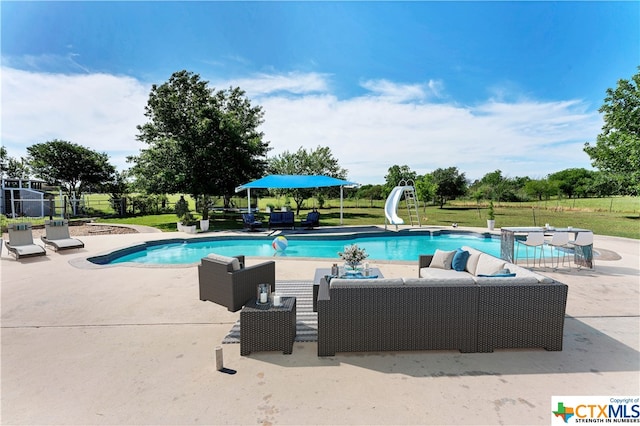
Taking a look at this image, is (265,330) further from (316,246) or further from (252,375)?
(316,246)

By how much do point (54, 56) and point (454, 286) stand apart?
595 inches

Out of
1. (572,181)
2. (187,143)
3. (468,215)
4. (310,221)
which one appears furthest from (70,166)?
(572,181)

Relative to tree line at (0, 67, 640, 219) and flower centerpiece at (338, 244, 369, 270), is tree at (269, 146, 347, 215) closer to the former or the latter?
tree line at (0, 67, 640, 219)

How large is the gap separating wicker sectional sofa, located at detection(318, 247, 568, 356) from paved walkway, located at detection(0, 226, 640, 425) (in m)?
0.14

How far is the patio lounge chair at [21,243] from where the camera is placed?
7816 mm

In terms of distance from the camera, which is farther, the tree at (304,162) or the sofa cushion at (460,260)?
the tree at (304,162)

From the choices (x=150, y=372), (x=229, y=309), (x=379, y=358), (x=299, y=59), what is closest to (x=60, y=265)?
(x=229, y=309)

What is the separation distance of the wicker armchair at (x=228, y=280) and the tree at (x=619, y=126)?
A: 19881 mm

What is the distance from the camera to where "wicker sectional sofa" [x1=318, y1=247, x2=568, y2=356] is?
2996mm

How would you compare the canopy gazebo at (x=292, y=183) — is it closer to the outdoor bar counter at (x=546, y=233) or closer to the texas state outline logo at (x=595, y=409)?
the outdoor bar counter at (x=546, y=233)

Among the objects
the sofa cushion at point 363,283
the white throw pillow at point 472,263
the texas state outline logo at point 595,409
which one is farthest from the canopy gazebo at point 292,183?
the texas state outline logo at point 595,409

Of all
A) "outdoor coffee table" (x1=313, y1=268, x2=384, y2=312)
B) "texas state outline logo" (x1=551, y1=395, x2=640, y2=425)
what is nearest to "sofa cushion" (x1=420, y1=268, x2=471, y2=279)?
"outdoor coffee table" (x1=313, y1=268, x2=384, y2=312)

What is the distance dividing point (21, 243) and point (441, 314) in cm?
1054

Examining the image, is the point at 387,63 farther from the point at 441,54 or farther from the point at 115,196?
the point at 115,196
